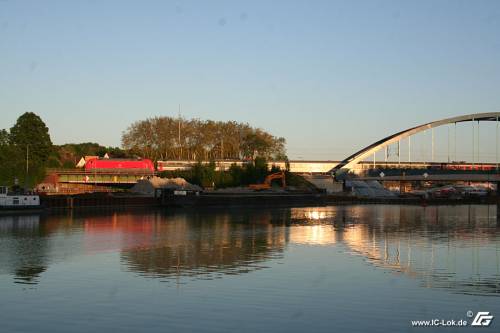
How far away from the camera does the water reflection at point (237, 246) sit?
30734 millimetres

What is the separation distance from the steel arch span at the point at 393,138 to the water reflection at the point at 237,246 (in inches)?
2924

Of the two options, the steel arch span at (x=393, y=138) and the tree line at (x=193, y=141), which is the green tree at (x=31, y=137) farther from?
the steel arch span at (x=393, y=138)

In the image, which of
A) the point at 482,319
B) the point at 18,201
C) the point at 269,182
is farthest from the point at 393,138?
the point at 482,319

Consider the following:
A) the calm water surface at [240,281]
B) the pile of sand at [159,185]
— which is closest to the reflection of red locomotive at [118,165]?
the pile of sand at [159,185]

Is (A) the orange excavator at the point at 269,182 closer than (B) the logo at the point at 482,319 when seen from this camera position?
No

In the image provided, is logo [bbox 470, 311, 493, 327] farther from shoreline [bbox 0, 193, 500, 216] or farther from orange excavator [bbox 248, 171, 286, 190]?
orange excavator [bbox 248, 171, 286, 190]

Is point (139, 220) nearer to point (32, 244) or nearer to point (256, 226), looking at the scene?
point (256, 226)

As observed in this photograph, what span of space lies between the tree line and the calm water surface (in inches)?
3879

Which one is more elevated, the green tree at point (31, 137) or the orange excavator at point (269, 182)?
the green tree at point (31, 137)

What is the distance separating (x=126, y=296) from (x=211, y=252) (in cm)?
1408

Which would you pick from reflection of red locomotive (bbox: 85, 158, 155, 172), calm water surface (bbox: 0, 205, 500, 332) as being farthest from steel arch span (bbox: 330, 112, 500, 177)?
calm water surface (bbox: 0, 205, 500, 332)

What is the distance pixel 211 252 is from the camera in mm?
38438

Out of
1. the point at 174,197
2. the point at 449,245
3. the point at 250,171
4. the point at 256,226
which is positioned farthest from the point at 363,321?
the point at 250,171

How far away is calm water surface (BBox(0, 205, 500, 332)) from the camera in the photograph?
68.6ft
